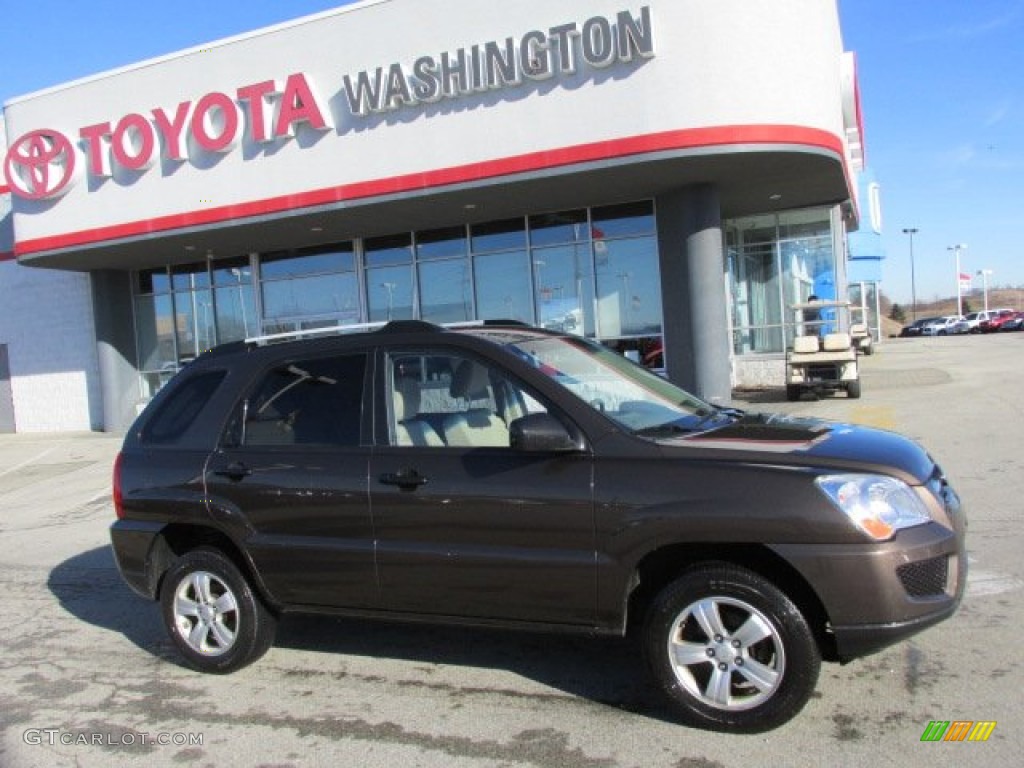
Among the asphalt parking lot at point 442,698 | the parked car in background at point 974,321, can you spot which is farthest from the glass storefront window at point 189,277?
the parked car in background at point 974,321

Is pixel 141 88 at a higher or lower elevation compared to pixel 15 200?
higher

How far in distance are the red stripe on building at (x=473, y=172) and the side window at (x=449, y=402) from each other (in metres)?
9.60

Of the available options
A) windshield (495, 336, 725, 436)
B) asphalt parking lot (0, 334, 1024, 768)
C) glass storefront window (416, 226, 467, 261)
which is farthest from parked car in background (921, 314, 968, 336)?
windshield (495, 336, 725, 436)

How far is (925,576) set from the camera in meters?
3.46

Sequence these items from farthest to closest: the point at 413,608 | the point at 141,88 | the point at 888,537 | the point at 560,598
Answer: the point at 141,88
the point at 413,608
the point at 560,598
the point at 888,537

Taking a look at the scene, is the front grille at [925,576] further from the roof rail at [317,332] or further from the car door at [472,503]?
the roof rail at [317,332]

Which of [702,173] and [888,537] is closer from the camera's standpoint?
[888,537]

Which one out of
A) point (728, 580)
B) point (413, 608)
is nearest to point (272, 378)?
point (413, 608)

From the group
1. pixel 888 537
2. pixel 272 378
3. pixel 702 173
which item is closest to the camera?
pixel 888 537

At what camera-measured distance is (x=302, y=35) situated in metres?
15.3

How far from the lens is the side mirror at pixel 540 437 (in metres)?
3.77

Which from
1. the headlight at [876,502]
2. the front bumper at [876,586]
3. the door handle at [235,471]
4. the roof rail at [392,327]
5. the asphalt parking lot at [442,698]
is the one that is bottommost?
the asphalt parking lot at [442,698]

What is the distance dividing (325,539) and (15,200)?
55.3 ft

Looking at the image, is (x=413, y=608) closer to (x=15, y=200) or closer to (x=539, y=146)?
(x=539, y=146)
